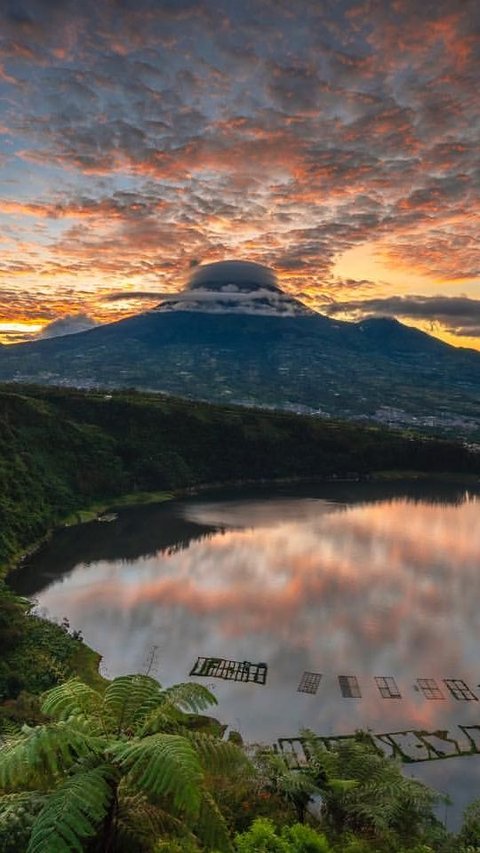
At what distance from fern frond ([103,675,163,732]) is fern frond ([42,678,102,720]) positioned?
281 mm

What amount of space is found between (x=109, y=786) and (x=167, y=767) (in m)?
1.09

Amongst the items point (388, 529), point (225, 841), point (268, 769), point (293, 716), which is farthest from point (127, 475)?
point (225, 841)

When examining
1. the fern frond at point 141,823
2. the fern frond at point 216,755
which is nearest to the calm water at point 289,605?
the fern frond at point 216,755

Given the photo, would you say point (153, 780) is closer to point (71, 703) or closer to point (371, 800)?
point (71, 703)

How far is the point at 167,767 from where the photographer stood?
23.8 ft

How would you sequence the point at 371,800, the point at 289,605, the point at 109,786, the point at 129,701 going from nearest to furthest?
the point at 109,786, the point at 129,701, the point at 371,800, the point at 289,605

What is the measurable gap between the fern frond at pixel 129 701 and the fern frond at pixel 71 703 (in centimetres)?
28

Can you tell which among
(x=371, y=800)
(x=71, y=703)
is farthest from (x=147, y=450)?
(x=71, y=703)

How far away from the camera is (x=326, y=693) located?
3338 cm

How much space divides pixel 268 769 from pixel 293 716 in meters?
16.8

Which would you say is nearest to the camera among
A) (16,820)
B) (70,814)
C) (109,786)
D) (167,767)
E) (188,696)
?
(70,814)

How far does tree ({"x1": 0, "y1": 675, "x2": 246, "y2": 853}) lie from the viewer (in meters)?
7.09

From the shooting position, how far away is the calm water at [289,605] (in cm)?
3206

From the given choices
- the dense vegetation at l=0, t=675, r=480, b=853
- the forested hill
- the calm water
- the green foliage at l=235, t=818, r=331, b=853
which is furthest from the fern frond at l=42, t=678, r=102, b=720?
the forested hill
